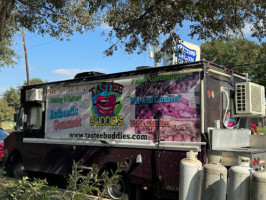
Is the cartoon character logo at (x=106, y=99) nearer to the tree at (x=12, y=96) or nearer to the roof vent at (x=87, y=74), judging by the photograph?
the roof vent at (x=87, y=74)

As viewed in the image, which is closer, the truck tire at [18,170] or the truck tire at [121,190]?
the truck tire at [121,190]

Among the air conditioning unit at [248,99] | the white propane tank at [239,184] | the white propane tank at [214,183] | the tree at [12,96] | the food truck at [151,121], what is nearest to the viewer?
the white propane tank at [239,184]

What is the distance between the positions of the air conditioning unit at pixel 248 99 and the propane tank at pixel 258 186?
2.84 metres

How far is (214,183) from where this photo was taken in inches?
143

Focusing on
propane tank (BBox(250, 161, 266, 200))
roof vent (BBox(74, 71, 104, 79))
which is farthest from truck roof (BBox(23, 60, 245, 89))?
propane tank (BBox(250, 161, 266, 200))

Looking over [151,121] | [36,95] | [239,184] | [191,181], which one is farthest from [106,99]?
[239,184]

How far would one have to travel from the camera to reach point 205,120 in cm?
540

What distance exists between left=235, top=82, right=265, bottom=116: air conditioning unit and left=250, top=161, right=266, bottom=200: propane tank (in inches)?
112

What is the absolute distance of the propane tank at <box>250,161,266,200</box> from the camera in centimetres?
323

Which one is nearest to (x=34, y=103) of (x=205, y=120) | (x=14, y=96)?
(x=205, y=120)

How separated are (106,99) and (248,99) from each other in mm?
3145

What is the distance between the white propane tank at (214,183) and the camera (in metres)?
3.59

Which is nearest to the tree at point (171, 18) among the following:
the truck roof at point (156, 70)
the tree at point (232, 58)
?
the truck roof at point (156, 70)

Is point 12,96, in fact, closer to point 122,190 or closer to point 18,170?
point 18,170
